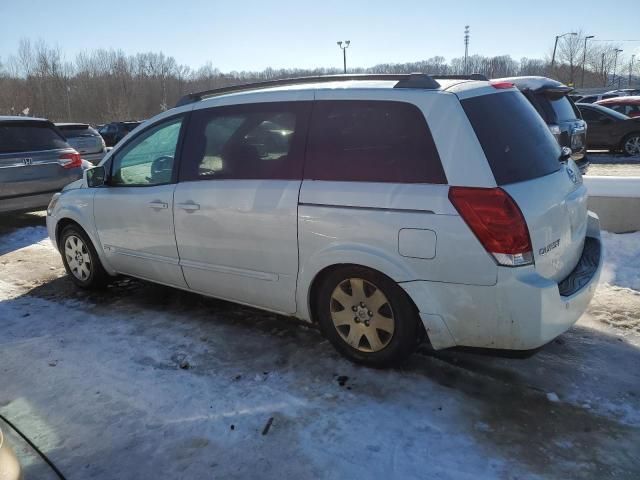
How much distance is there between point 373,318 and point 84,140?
498 inches

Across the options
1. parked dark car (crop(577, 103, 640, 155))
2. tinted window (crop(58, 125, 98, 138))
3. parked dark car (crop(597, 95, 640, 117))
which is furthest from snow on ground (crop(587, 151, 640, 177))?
tinted window (crop(58, 125, 98, 138))

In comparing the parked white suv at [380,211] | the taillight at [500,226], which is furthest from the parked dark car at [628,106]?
the taillight at [500,226]

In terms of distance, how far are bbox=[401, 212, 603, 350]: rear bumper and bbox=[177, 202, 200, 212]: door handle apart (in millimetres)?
1729

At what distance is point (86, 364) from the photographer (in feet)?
12.3

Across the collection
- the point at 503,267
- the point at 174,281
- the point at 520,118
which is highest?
the point at 520,118

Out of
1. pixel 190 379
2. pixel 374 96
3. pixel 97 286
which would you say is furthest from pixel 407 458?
pixel 97 286

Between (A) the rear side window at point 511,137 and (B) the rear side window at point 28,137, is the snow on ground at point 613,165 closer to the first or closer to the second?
(A) the rear side window at point 511,137

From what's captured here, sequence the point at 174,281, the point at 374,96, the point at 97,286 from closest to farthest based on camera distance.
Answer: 1. the point at 374,96
2. the point at 174,281
3. the point at 97,286

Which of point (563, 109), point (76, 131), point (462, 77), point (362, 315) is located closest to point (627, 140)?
point (563, 109)

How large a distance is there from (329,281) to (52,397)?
189 cm

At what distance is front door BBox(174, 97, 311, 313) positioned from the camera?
3.59m

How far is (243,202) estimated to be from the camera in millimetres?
3725

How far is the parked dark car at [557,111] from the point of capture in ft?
27.9

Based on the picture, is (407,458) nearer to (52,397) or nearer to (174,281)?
(52,397)
